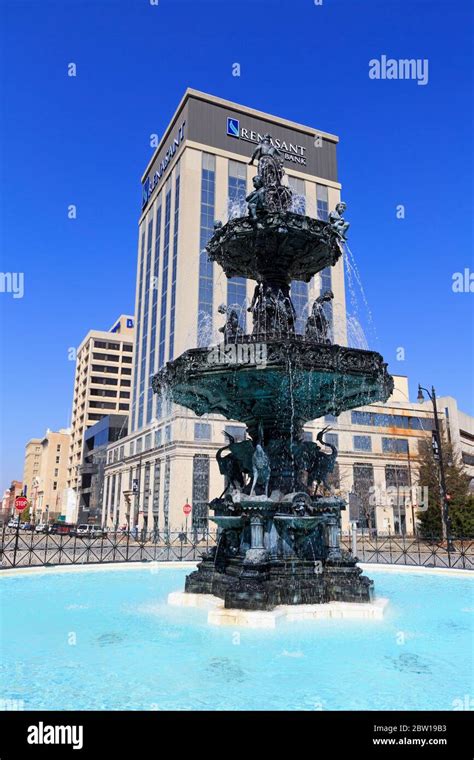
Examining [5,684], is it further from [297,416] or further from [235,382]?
[297,416]

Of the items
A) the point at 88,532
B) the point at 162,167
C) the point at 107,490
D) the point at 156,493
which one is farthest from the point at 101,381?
the point at 88,532

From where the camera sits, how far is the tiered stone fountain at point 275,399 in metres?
A: 9.98

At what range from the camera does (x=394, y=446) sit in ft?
216

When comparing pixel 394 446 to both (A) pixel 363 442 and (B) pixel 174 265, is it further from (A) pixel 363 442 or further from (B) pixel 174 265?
(B) pixel 174 265

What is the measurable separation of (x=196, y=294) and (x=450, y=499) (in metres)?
35.2

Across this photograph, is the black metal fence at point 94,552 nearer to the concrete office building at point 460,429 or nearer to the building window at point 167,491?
the building window at point 167,491

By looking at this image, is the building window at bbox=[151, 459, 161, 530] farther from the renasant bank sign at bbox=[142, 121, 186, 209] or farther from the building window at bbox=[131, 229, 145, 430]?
the renasant bank sign at bbox=[142, 121, 186, 209]

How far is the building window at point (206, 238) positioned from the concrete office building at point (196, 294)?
0.12 m

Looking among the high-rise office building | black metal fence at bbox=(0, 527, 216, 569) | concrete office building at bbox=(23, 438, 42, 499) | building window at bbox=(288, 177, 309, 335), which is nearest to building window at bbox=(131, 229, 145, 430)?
the high-rise office building

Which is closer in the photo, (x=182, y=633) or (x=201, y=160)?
(x=182, y=633)

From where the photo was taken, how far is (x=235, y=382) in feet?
35.1

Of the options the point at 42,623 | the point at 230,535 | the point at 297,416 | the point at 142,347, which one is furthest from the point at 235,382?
the point at 142,347

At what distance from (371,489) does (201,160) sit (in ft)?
142
